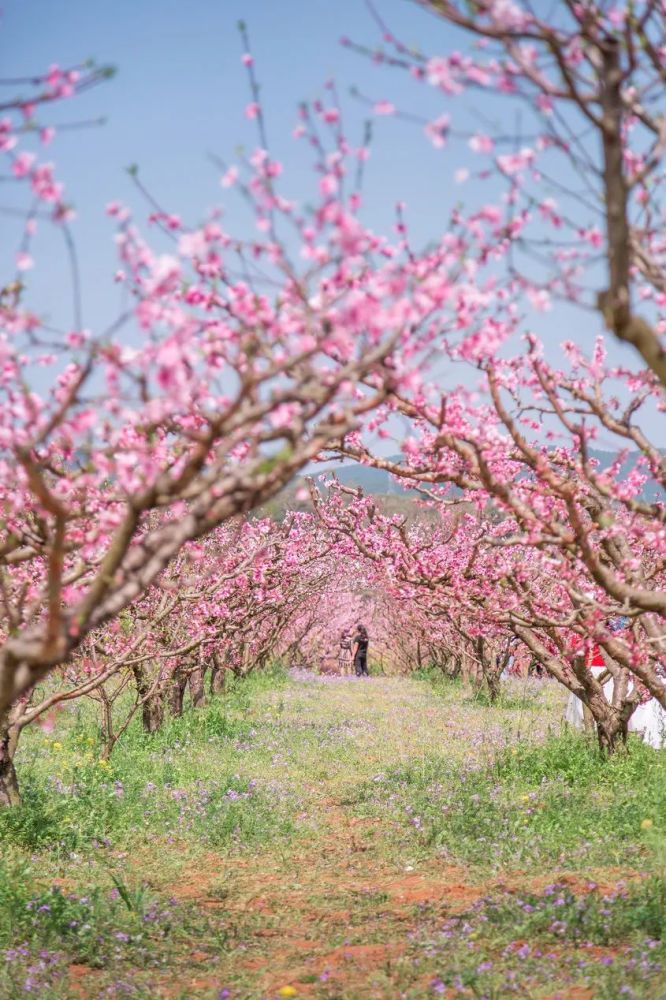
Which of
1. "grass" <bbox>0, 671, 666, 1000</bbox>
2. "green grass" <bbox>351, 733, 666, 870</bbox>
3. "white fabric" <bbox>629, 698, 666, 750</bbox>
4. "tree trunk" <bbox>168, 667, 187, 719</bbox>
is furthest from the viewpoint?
"tree trunk" <bbox>168, 667, 187, 719</bbox>

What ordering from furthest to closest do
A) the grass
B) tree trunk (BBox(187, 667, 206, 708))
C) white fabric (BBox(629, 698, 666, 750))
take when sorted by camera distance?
1. tree trunk (BBox(187, 667, 206, 708))
2. white fabric (BBox(629, 698, 666, 750))
3. the grass

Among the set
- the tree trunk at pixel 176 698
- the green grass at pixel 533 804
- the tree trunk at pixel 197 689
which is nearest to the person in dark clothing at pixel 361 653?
the tree trunk at pixel 197 689

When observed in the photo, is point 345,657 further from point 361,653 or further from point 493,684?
point 493,684

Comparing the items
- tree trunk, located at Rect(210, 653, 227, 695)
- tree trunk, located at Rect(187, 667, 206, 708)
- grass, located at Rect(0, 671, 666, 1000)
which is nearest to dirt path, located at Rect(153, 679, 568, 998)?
grass, located at Rect(0, 671, 666, 1000)

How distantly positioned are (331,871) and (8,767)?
3.35m

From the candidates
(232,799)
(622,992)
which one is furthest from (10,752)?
(622,992)

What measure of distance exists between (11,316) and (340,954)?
5.14 m

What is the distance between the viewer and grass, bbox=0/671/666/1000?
6.28 m

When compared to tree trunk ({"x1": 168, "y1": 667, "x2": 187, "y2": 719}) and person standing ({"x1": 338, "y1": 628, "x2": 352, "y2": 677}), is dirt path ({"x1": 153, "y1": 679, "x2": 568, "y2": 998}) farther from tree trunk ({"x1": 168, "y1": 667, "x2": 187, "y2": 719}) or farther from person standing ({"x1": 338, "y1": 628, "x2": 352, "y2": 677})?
person standing ({"x1": 338, "y1": 628, "x2": 352, "y2": 677})

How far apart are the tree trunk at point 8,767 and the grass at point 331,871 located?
185 millimetres

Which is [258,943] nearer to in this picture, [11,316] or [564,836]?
[564,836]

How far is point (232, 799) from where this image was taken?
1115cm

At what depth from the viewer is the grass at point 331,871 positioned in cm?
628

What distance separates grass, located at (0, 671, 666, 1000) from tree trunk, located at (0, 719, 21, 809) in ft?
0.61
